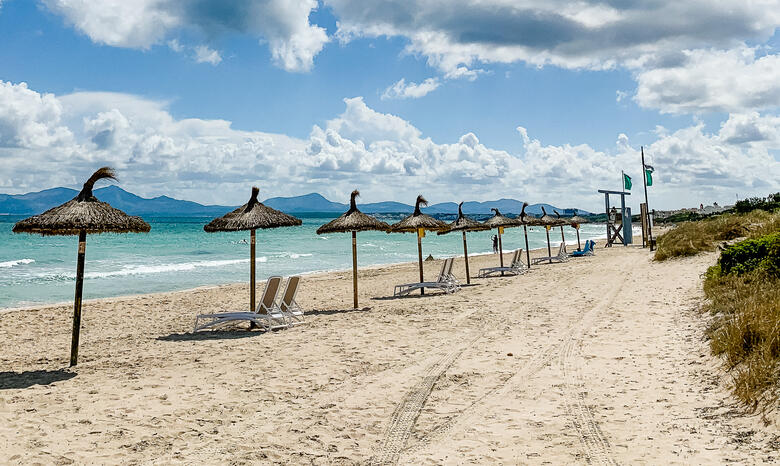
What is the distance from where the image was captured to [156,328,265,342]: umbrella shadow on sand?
321 inches

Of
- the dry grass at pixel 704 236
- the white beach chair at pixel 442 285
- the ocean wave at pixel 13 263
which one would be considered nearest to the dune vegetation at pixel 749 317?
the white beach chair at pixel 442 285

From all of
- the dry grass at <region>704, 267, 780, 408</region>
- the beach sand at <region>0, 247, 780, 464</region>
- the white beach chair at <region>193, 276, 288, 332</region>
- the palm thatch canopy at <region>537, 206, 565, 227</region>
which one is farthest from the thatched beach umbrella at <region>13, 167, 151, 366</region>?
the palm thatch canopy at <region>537, 206, 565, 227</region>

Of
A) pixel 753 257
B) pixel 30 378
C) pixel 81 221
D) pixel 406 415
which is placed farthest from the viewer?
pixel 753 257

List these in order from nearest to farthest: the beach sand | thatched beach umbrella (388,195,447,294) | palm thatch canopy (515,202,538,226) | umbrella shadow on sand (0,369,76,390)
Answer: the beach sand, umbrella shadow on sand (0,369,76,390), thatched beach umbrella (388,195,447,294), palm thatch canopy (515,202,538,226)

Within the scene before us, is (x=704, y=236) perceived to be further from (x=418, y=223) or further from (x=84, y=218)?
(x=84, y=218)

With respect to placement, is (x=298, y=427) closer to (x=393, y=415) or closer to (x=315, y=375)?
(x=393, y=415)

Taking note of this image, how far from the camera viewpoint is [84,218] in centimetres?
614

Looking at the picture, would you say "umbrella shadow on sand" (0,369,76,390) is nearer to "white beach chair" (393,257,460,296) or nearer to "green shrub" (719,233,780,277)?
"white beach chair" (393,257,460,296)

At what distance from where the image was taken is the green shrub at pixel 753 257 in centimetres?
727

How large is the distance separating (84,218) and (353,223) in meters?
5.15

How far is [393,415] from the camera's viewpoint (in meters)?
4.61

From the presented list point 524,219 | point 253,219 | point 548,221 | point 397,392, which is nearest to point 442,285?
point 253,219

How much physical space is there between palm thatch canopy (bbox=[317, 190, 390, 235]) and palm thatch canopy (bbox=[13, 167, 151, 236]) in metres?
4.36

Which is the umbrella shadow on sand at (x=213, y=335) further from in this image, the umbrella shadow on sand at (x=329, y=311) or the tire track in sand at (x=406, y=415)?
the tire track in sand at (x=406, y=415)
